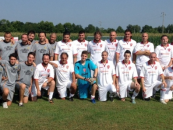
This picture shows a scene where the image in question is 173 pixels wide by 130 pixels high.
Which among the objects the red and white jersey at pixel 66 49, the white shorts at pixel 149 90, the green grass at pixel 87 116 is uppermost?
the red and white jersey at pixel 66 49

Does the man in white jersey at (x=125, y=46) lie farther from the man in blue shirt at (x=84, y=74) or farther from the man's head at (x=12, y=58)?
the man's head at (x=12, y=58)

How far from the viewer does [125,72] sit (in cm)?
692

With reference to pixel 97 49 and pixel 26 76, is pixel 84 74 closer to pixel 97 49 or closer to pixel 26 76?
pixel 97 49

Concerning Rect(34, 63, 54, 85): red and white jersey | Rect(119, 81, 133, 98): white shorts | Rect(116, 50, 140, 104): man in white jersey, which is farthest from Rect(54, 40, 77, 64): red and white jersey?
Rect(119, 81, 133, 98): white shorts

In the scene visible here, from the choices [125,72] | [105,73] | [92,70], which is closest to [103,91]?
[105,73]

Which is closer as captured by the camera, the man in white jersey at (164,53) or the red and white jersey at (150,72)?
the red and white jersey at (150,72)

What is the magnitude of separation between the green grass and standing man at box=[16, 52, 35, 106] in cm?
29

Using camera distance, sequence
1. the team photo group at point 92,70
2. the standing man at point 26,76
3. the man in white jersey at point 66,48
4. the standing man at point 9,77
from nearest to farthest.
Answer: the standing man at point 9,77
the standing man at point 26,76
the team photo group at point 92,70
the man in white jersey at point 66,48

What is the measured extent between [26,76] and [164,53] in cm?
391

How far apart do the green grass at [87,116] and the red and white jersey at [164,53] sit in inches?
49.0

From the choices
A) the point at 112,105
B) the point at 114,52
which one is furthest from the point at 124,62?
Result: the point at 112,105

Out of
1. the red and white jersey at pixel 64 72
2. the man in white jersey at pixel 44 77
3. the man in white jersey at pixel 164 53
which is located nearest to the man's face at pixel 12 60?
the man in white jersey at pixel 44 77

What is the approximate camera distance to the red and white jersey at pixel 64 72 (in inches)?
275

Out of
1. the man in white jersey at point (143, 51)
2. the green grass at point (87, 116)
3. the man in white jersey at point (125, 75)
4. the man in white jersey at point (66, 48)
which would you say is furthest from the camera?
the man in white jersey at point (66, 48)
